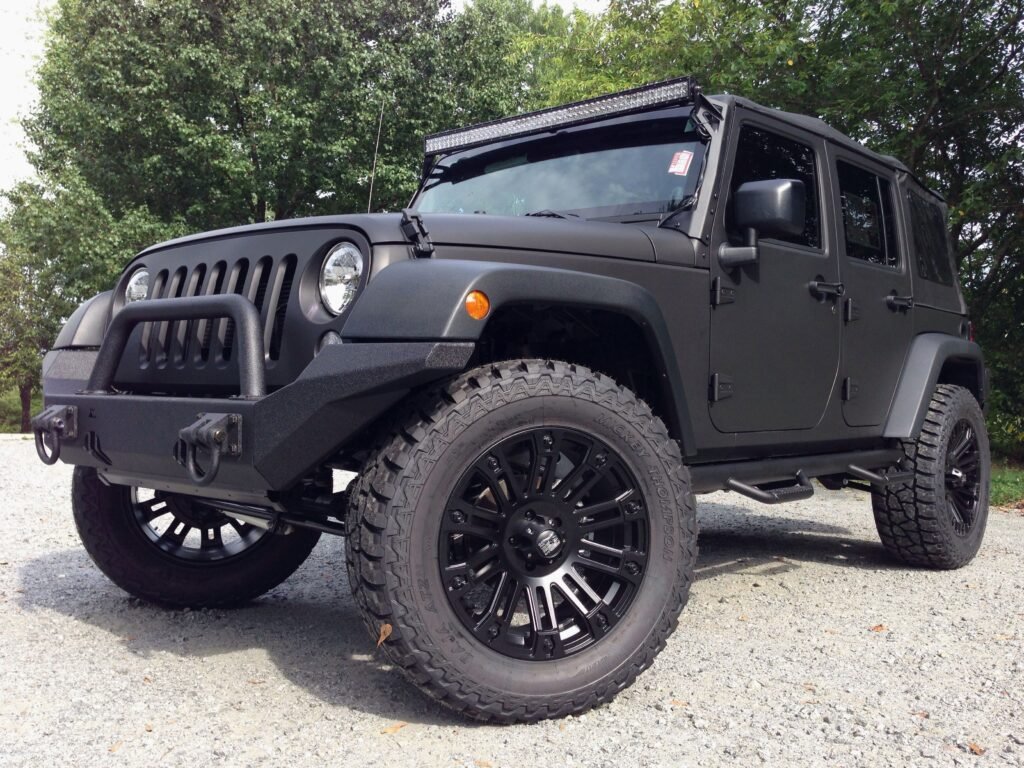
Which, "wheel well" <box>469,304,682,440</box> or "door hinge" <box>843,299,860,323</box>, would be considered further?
"door hinge" <box>843,299,860,323</box>

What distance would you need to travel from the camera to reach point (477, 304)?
7.91 ft

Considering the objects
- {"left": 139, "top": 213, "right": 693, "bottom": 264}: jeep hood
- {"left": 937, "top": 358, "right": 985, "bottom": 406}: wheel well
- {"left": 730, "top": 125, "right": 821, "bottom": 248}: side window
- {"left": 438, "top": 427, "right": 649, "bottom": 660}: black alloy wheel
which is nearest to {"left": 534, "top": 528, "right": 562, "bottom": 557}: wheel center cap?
{"left": 438, "top": 427, "right": 649, "bottom": 660}: black alloy wheel

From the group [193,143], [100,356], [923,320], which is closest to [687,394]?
[100,356]

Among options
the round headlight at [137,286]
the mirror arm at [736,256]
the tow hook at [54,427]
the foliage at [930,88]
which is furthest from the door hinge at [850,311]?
the foliage at [930,88]

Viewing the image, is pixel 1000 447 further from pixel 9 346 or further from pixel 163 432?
pixel 9 346

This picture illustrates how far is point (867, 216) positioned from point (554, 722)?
309cm

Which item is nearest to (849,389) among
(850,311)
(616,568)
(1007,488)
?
(850,311)

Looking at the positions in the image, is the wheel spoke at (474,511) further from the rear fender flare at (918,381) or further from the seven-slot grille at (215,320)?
the rear fender flare at (918,381)

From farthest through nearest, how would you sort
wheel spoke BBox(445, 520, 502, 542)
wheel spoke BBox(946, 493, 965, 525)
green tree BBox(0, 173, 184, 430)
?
green tree BBox(0, 173, 184, 430) < wheel spoke BBox(946, 493, 965, 525) < wheel spoke BBox(445, 520, 502, 542)

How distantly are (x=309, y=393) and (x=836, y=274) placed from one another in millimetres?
2663

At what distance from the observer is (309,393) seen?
7.77 ft

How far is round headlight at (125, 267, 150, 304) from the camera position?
3.31m

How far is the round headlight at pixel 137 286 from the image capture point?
3.31 m

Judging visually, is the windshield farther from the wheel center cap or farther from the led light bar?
the wheel center cap
